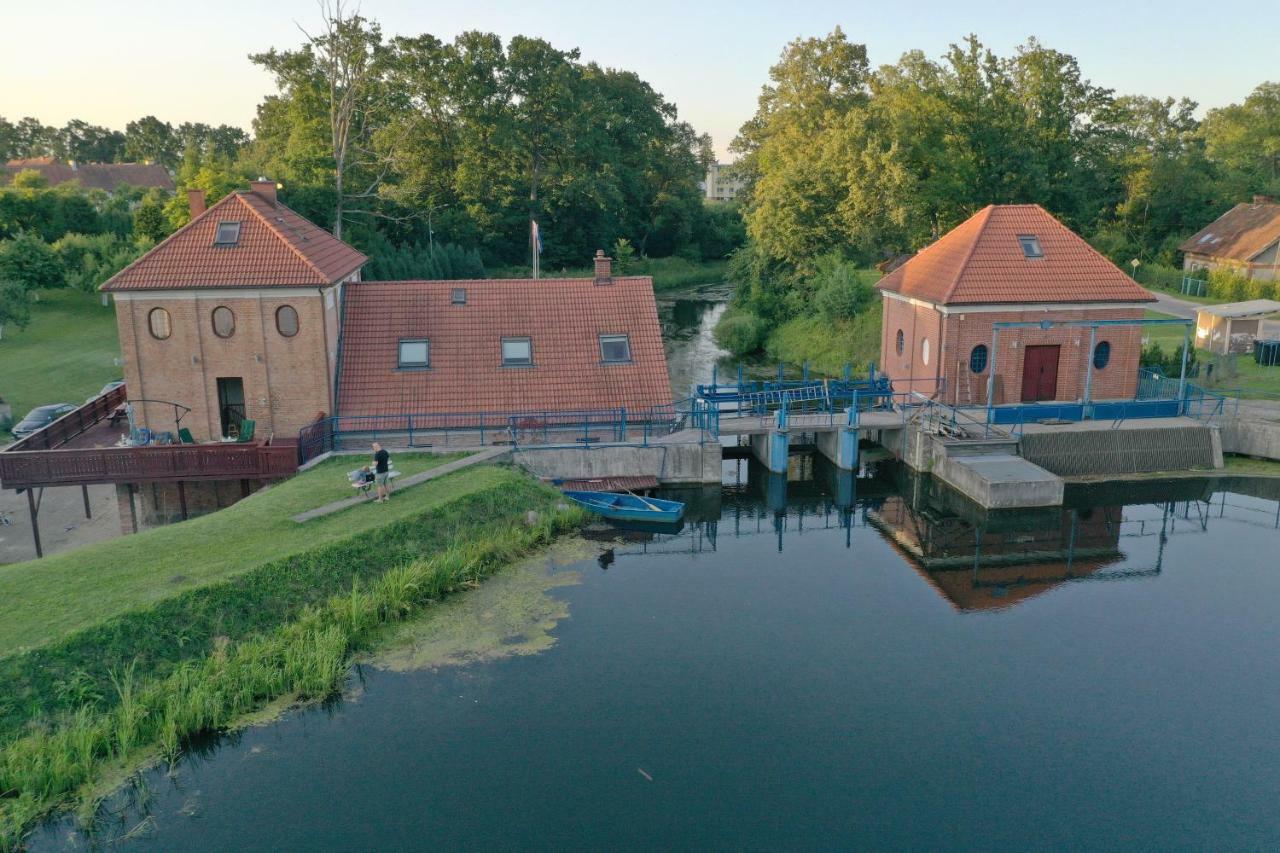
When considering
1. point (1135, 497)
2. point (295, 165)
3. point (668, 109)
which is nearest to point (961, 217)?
point (1135, 497)

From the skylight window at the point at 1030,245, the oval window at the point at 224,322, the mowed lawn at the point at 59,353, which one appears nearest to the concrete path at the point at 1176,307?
the skylight window at the point at 1030,245

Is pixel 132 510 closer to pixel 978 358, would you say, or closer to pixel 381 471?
pixel 381 471

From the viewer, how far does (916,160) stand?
47.8 meters

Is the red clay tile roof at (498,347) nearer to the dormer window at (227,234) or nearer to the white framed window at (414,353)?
the white framed window at (414,353)

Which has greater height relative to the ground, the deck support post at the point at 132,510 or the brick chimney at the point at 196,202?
the brick chimney at the point at 196,202

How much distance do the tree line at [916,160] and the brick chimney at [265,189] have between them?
29.4 m

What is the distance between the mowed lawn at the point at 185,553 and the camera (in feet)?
54.5

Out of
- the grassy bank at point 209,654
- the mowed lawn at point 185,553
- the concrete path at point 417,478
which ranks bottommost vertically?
the grassy bank at point 209,654

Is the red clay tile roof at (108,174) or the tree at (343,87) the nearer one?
the tree at (343,87)

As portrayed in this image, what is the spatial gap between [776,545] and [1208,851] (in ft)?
42.8

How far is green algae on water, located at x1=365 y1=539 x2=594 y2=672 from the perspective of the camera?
18.1 metres

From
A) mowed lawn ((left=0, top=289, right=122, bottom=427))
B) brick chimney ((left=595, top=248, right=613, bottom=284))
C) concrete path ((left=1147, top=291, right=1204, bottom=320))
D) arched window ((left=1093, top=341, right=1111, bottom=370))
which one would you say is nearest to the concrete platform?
arched window ((left=1093, top=341, right=1111, bottom=370))

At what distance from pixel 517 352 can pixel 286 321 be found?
22.8 feet

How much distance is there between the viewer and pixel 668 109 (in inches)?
3688
